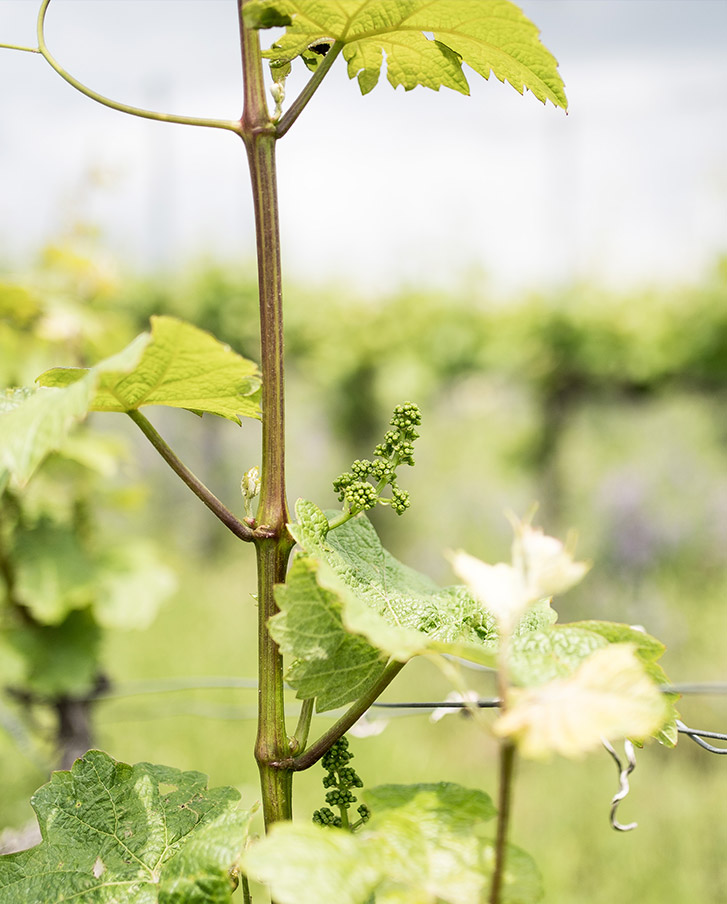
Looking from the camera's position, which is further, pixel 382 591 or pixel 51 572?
pixel 51 572

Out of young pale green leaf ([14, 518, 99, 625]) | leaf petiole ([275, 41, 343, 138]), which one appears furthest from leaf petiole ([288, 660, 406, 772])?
young pale green leaf ([14, 518, 99, 625])

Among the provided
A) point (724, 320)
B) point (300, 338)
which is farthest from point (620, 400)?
point (300, 338)

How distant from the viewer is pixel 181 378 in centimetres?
44

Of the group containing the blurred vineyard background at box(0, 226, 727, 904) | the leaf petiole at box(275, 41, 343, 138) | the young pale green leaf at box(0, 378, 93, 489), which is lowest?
the blurred vineyard background at box(0, 226, 727, 904)

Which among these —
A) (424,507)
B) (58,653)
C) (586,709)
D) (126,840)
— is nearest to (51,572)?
(58,653)

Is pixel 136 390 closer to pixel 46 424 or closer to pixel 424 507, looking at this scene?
pixel 46 424

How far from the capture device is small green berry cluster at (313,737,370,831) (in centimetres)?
48

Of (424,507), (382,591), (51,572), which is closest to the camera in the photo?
(382,591)

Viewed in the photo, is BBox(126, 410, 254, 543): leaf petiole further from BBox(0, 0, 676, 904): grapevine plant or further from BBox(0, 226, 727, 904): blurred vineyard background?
BBox(0, 226, 727, 904): blurred vineyard background

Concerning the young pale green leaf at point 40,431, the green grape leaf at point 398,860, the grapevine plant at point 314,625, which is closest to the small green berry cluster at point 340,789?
the grapevine plant at point 314,625

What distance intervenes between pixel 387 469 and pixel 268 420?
3.0 inches

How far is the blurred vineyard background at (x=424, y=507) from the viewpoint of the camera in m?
1.87

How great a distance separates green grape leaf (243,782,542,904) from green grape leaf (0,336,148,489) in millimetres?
184

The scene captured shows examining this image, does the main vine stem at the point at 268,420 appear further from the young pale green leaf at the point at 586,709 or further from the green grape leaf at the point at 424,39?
the young pale green leaf at the point at 586,709
